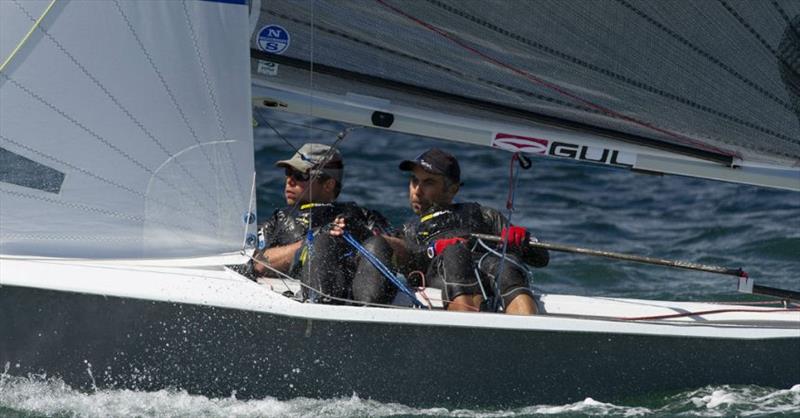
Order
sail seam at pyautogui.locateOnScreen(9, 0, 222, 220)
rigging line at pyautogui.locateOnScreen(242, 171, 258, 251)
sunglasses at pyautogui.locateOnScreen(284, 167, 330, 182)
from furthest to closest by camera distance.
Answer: sunglasses at pyautogui.locateOnScreen(284, 167, 330, 182) → rigging line at pyautogui.locateOnScreen(242, 171, 258, 251) → sail seam at pyautogui.locateOnScreen(9, 0, 222, 220)

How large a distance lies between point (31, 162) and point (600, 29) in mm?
1773

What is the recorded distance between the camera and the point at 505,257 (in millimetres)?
4191

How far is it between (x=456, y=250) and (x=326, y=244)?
1.39ft

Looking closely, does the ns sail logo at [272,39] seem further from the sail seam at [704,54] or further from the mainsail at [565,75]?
the sail seam at [704,54]

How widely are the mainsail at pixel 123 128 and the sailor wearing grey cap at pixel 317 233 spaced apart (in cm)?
30

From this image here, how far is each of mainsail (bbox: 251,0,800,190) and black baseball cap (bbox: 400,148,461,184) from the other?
0.29m

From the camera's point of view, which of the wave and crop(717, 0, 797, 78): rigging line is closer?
the wave

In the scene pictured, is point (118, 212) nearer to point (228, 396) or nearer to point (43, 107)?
point (43, 107)

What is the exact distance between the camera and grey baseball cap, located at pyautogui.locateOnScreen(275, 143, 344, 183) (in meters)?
4.30

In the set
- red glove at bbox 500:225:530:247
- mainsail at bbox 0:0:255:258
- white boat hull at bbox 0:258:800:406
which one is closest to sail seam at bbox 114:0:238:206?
mainsail at bbox 0:0:255:258

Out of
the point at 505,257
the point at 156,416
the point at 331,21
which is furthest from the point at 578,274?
the point at 156,416

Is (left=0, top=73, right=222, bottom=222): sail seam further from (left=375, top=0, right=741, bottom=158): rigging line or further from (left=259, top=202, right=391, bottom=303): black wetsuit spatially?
(left=375, top=0, right=741, bottom=158): rigging line

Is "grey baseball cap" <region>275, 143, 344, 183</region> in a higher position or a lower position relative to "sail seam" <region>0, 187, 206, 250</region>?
higher

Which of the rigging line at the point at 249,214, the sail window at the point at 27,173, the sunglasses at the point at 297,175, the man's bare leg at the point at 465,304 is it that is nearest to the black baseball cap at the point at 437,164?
the sunglasses at the point at 297,175
